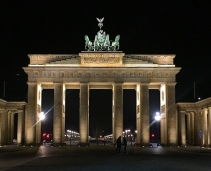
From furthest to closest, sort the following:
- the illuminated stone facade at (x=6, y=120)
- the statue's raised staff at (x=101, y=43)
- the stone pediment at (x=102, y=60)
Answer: the illuminated stone facade at (x=6, y=120)
the statue's raised staff at (x=101, y=43)
the stone pediment at (x=102, y=60)

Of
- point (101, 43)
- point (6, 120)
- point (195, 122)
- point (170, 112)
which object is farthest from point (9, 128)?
point (195, 122)

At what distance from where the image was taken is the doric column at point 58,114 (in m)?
74.2

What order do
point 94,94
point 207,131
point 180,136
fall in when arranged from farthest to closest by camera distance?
point 94,94 → point 180,136 → point 207,131

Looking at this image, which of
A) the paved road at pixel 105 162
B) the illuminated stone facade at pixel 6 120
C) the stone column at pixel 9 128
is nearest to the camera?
the paved road at pixel 105 162

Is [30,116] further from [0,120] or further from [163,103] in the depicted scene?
[163,103]

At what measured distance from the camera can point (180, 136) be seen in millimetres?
78188

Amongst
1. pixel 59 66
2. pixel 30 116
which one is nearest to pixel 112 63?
pixel 59 66

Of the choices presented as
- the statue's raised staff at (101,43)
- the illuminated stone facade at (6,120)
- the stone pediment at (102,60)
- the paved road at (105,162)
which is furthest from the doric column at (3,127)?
the paved road at (105,162)

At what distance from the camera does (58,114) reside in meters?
74.8

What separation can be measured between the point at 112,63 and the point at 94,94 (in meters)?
42.6

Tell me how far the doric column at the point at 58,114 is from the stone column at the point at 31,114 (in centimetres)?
359

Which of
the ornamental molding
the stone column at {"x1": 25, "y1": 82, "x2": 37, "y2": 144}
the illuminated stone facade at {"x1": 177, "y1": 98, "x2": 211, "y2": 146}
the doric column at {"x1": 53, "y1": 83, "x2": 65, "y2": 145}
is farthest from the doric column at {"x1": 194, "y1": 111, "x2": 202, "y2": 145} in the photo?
the stone column at {"x1": 25, "y1": 82, "x2": 37, "y2": 144}

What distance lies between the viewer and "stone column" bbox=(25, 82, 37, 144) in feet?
244

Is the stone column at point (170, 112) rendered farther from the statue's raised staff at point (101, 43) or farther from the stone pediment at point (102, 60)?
the statue's raised staff at point (101, 43)
